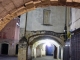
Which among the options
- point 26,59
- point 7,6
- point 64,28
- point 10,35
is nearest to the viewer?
point 7,6

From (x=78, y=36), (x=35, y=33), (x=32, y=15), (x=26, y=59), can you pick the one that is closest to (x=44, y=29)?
(x=35, y=33)

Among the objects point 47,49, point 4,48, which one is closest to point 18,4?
point 4,48

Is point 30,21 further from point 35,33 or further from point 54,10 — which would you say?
point 54,10

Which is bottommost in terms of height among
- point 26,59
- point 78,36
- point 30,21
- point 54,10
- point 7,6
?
point 26,59

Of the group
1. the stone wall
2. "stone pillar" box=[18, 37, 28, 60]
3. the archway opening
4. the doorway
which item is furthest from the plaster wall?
the doorway

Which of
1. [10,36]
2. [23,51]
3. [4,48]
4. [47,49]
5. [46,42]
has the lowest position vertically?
[47,49]

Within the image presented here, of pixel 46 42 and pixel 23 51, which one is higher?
pixel 46 42

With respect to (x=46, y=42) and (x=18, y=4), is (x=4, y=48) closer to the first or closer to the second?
(x=46, y=42)

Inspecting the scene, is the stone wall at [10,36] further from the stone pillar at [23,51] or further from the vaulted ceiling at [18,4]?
the vaulted ceiling at [18,4]

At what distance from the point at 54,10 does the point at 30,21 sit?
277 centimetres

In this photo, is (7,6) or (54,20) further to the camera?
(54,20)

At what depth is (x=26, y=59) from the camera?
1283cm

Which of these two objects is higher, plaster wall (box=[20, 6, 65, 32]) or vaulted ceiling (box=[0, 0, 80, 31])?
plaster wall (box=[20, 6, 65, 32])

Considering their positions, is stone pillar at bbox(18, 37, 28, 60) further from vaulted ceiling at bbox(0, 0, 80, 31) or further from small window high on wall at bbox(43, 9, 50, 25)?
vaulted ceiling at bbox(0, 0, 80, 31)
